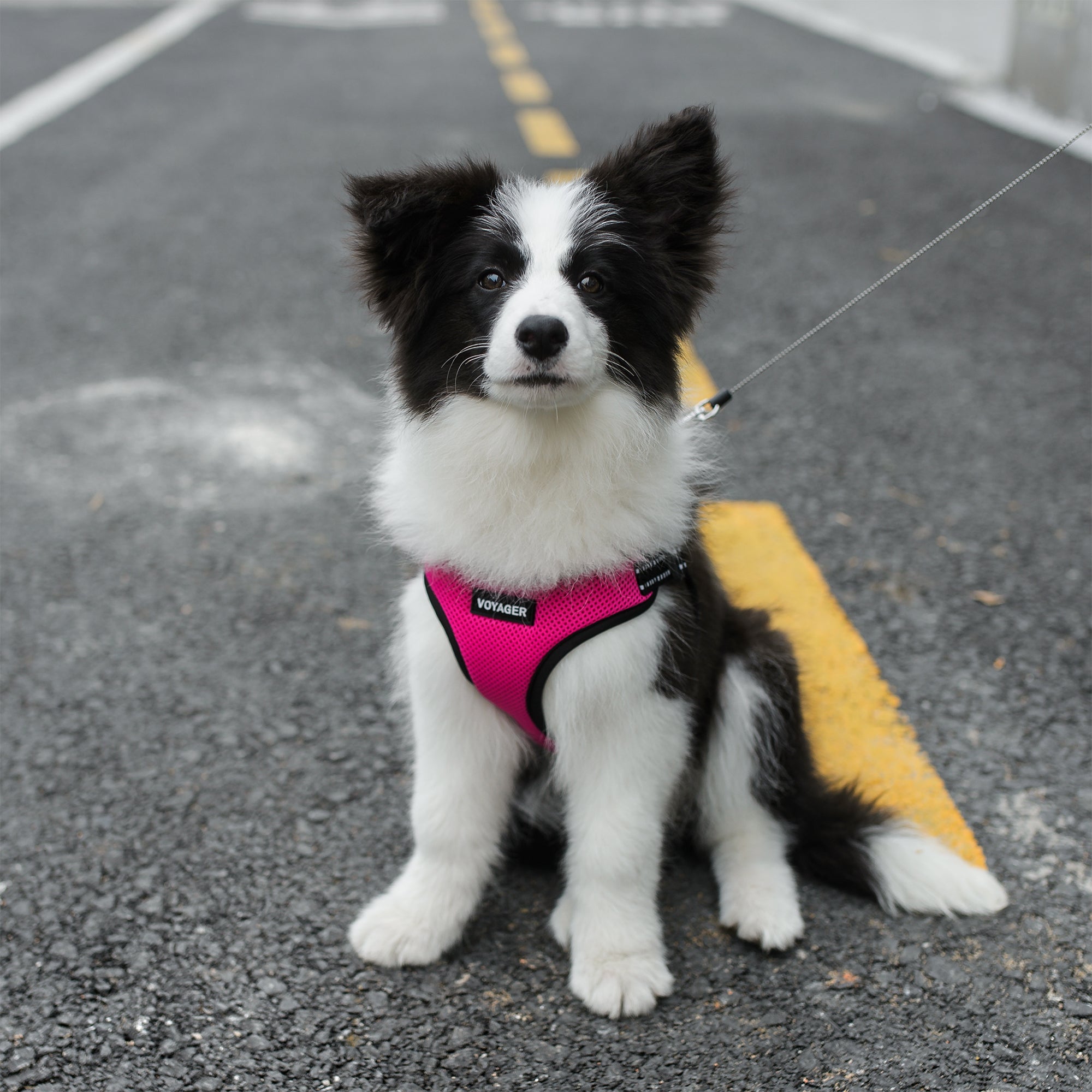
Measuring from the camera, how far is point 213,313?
5.69 metres

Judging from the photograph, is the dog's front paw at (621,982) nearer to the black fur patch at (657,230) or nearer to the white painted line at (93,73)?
the black fur patch at (657,230)

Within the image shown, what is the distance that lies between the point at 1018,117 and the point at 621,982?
8382 millimetres

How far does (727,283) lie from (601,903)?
4.23 m

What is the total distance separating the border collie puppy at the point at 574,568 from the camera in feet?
7.00

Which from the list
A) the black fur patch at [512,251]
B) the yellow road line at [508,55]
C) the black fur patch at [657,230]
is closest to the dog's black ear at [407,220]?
the black fur patch at [512,251]

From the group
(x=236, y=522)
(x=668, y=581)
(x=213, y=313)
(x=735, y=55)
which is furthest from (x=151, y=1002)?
(x=735, y=55)

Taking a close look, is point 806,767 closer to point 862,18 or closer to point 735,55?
point 735,55

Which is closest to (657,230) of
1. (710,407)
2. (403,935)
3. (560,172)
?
(710,407)

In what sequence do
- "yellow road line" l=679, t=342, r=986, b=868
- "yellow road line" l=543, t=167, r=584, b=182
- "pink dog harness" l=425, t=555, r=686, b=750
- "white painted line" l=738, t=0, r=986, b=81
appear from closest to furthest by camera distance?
"pink dog harness" l=425, t=555, r=686, b=750 < "yellow road line" l=679, t=342, r=986, b=868 < "yellow road line" l=543, t=167, r=584, b=182 < "white painted line" l=738, t=0, r=986, b=81

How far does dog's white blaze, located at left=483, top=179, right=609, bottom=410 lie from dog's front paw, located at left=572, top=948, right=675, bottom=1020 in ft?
3.71

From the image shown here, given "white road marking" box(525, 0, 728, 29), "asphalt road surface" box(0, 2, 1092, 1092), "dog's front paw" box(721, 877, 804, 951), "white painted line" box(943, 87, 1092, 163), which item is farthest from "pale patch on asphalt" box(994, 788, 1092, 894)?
"white road marking" box(525, 0, 728, 29)

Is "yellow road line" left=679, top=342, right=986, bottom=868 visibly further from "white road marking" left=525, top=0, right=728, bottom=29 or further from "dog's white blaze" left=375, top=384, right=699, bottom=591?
"white road marking" left=525, top=0, right=728, bottom=29

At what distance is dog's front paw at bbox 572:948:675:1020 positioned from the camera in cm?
229

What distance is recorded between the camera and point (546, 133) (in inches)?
341
